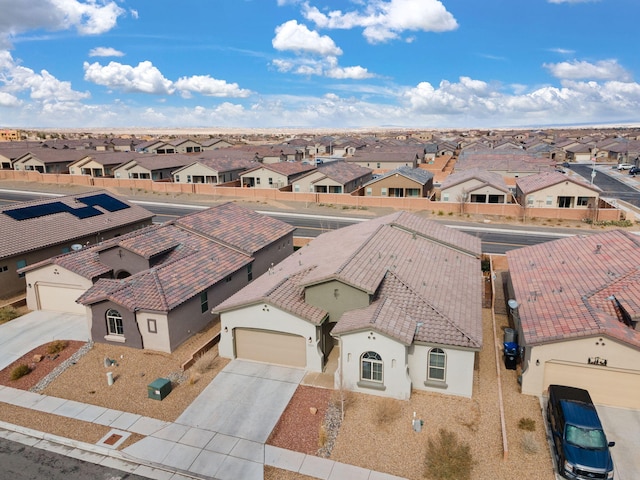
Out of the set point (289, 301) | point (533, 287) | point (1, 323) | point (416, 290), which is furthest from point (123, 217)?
point (533, 287)

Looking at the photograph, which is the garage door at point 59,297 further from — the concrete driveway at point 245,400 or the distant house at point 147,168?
the distant house at point 147,168

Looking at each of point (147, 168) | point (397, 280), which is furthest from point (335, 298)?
point (147, 168)

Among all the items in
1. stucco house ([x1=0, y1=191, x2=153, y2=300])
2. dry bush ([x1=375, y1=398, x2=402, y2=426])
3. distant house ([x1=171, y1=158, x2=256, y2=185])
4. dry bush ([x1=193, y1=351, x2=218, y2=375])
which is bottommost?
dry bush ([x1=375, y1=398, x2=402, y2=426])

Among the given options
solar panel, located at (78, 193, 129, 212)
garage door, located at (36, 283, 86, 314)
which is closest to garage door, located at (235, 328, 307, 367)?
garage door, located at (36, 283, 86, 314)

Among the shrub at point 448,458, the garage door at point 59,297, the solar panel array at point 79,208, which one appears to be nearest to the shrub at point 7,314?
the garage door at point 59,297

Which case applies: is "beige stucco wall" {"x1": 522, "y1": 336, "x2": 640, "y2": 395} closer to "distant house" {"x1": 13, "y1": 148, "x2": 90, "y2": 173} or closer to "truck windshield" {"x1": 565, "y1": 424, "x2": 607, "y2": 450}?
"truck windshield" {"x1": 565, "y1": 424, "x2": 607, "y2": 450}

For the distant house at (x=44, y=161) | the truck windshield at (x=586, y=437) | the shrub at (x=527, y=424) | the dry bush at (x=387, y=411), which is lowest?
the shrub at (x=527, y=424)

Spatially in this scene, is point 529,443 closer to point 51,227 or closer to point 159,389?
point 159,389
